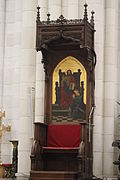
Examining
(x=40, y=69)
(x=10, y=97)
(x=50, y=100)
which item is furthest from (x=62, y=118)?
(x=10, y=97)

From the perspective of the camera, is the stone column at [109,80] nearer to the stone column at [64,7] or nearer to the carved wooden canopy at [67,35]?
the carved wooden canopy at [67,35]

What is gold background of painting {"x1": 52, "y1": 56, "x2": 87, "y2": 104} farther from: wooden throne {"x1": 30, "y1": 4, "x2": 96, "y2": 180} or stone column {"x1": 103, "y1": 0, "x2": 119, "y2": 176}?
stone column {"x1": 103, "y1": 0, "x2": 119, "y2": 176}

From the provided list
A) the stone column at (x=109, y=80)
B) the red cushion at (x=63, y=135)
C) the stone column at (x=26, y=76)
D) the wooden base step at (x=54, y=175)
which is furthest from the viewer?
the stone column at (x=26, y=76)

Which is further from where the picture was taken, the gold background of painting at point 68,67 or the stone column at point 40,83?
the stone column at point 40,83

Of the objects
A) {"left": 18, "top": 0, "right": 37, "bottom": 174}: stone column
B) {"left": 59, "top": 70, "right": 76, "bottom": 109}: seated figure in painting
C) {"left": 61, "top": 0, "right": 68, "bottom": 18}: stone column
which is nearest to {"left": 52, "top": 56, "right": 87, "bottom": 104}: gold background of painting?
{"left": 59, "top": 70, "right": 76, "bottom": 109}: seated figure in painting

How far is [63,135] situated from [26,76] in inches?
92.3

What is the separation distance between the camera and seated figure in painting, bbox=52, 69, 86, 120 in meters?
15.0

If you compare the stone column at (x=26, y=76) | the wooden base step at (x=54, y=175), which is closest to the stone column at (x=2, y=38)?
the stone column at (x=26, y=76)

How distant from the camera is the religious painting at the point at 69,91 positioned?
15.0 meters

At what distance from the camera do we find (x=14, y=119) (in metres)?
17.1

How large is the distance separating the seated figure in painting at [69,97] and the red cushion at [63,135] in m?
0.33

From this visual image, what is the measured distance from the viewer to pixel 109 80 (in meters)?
15.6

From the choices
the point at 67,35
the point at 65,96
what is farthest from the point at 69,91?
the point at 67,35

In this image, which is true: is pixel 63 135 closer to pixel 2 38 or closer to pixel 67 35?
pixel 67 35
